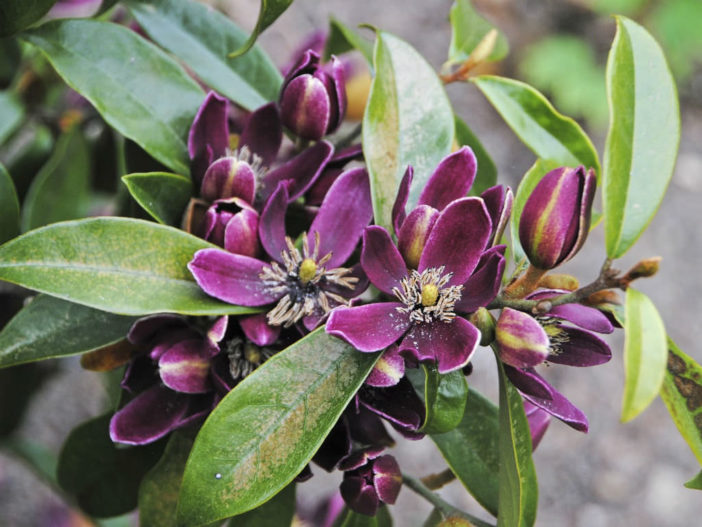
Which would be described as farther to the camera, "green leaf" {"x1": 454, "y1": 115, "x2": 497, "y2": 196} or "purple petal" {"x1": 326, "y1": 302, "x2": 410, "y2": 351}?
"green leaf" {"x1": 454, "y1": 115, "x2": 497, "y2": 196}

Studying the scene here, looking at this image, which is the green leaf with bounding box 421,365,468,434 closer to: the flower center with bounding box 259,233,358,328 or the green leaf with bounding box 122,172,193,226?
the flower center with bounding box 259,233,358,328

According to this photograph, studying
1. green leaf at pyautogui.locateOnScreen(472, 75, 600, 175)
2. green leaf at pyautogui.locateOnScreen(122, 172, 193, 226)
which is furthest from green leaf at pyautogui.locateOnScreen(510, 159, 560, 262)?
green leaf at pyautogui.locateOnScreen(122, 172, 193, 226)

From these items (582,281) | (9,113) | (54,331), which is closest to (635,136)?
(54,331)

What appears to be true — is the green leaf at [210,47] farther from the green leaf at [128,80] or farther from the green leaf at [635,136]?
the green leaf at [635,136]

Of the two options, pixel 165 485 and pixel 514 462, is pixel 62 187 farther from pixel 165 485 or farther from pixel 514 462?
pixel 514 462

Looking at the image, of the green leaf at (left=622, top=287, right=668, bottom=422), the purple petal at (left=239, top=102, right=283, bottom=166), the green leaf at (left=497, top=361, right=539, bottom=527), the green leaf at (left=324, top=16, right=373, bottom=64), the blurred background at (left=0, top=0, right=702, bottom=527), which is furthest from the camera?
the blurred background at (left=0, top=0, right=702, bottom=527)

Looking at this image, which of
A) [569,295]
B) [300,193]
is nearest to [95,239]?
[300,193]
